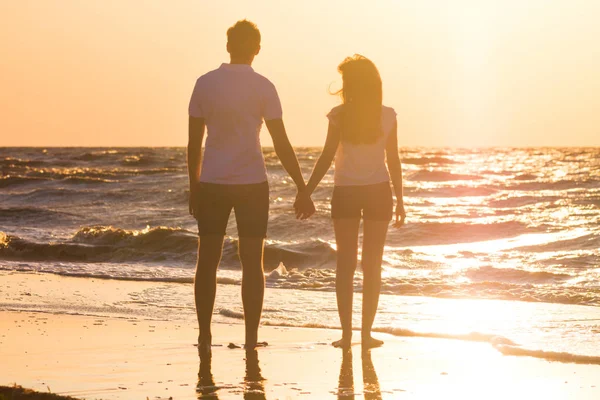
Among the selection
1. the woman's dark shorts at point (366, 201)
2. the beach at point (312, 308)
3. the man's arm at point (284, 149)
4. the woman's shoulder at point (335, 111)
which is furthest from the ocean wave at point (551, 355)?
the woman's shoulder at point (335, 111)

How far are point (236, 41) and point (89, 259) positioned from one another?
33.7 feet

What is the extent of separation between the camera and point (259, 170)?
5.45 meters

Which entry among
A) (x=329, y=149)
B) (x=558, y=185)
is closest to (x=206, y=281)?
(x=329, y=149)

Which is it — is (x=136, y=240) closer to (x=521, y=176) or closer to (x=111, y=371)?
(x=111, y=371)

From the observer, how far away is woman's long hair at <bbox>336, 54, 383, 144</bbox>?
575 centimetres

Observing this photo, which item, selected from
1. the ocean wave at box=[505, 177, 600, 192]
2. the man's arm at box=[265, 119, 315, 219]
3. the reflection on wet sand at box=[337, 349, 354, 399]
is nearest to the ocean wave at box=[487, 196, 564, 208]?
the ocean wave at box=[505, 177, 600, 192]

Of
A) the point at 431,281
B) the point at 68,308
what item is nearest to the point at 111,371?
the point at 68,308

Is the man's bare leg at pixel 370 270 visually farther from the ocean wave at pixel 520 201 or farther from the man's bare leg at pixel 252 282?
the ocean wave at pixel 520 201

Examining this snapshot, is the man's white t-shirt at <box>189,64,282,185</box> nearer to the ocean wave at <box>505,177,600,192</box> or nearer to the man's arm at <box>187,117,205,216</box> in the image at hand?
the man's arm at <box>187,117,205,216</box>

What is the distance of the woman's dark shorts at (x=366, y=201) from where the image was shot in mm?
5789

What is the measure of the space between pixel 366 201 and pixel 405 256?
847 cm

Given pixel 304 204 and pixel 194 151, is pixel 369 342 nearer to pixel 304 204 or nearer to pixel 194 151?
pixel 304 204

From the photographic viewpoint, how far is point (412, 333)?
6812 mm

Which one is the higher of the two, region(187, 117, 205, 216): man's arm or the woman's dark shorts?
region(187, 117, 205, 216): man's arm
